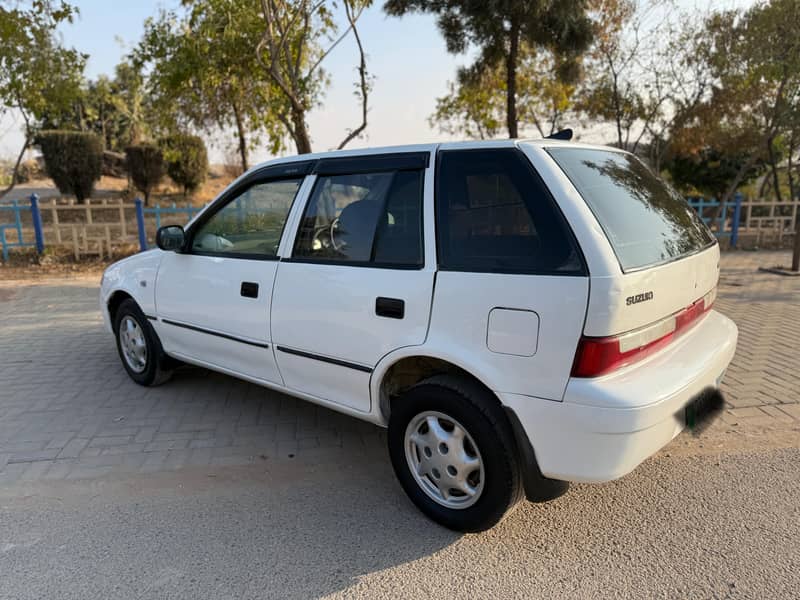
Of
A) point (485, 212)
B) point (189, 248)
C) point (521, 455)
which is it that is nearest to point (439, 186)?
point (485, 212)

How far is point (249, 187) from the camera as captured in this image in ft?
12.1

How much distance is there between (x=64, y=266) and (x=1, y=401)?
7682 mm

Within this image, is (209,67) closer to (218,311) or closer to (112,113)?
(218,311)

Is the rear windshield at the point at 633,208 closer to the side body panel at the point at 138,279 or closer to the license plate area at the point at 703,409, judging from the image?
the license plate area at the point at 703,409

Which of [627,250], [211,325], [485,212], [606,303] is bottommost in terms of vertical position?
[211,325]

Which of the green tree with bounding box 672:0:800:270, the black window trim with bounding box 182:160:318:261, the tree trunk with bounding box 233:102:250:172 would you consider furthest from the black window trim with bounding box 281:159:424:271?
the green tree with bounding box 672:0:800:270

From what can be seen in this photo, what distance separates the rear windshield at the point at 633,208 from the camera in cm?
243

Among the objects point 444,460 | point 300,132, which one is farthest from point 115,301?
point 300,132

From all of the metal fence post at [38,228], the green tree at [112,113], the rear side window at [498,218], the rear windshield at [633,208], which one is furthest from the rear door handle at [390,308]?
the green tree at [112,113]

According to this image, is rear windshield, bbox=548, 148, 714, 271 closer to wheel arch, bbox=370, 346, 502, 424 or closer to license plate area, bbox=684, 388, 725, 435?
license plate area, bbox=684, 388, 725, 435

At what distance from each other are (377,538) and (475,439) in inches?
27.4

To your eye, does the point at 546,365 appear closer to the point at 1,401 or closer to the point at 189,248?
the point at 189,248

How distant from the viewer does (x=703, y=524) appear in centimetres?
272

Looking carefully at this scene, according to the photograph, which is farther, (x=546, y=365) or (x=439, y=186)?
(x=439, y=186)
